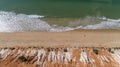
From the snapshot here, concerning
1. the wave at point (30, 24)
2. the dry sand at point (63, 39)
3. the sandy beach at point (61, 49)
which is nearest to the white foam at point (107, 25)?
the wave at point (30, 24)

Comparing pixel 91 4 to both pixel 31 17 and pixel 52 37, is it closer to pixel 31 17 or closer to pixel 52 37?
pixel 31 17

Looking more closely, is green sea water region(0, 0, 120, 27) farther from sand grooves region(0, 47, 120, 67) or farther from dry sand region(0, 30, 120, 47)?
sand grooves region(0, 47, 120, 67)

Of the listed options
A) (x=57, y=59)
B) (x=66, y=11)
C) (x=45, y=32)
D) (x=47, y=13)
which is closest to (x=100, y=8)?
(x=66, y=11)

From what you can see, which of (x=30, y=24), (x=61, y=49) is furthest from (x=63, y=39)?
(x=30, y=24)

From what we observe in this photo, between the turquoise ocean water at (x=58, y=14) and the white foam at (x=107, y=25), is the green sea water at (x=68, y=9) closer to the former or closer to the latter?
the turquoise ocean water at (x=58, y=14)

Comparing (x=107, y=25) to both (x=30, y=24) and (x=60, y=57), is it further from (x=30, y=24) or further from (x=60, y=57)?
(x=60, y=57)
